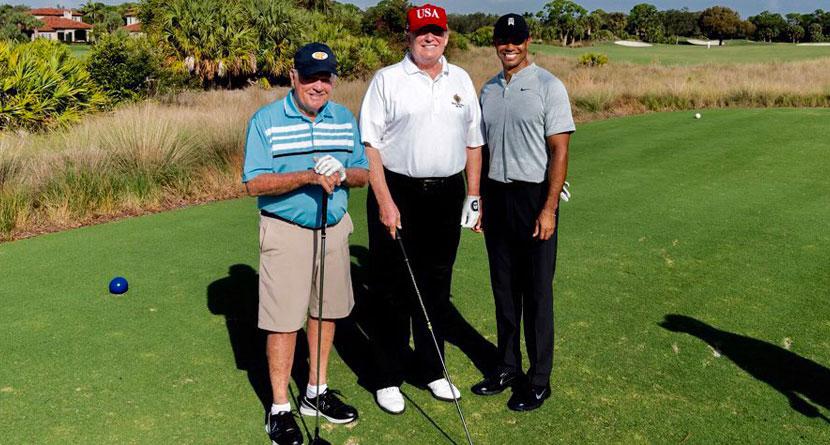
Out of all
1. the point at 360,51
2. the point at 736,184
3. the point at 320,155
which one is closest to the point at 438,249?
the point at 320,155

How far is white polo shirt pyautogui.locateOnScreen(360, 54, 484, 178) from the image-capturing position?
370cm

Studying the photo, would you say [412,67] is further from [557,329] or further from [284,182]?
[557,329]

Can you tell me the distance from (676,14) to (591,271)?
122157 millimetres

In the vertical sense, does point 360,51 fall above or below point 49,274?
above

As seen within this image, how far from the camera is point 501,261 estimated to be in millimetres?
4082

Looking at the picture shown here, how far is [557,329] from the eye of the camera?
4938mm

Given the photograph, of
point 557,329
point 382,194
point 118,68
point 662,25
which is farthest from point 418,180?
point 662,25

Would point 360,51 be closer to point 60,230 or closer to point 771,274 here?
point 60,230

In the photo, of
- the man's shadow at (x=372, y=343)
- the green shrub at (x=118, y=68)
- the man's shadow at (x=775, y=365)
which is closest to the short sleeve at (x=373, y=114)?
the man's shadow at (x=372, y=343)

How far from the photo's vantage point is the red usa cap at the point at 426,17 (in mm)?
3645

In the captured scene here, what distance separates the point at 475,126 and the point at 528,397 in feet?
4.97

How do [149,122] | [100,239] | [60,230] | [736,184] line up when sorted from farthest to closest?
[149,122]
[736,184]
[60,230]
[100,239]

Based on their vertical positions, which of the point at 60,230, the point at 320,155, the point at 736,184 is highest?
the point at 320,155

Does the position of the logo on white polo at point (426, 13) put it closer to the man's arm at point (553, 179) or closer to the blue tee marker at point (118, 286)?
the man's arm at point (553, 179)
